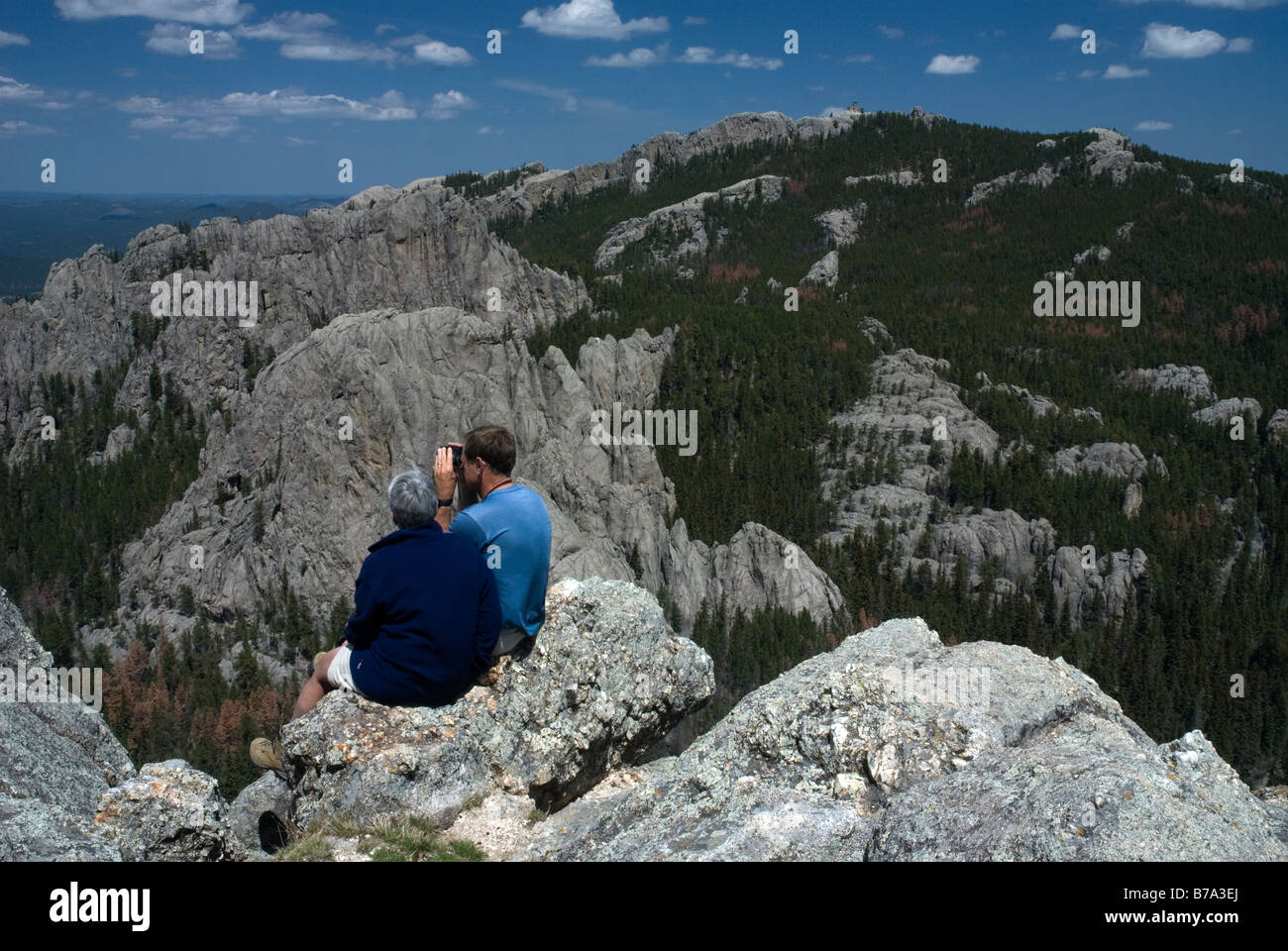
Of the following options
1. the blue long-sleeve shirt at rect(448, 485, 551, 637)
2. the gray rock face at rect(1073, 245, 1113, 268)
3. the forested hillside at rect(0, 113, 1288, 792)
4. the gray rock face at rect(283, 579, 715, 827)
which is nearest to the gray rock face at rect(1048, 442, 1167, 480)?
the forested hillside at rect(0, 113, 1288, 792)

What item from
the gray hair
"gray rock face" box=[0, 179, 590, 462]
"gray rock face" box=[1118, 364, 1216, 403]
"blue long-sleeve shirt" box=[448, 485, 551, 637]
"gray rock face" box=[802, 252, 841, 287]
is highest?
"gray rock face" box=[802, 252, 841, 287]

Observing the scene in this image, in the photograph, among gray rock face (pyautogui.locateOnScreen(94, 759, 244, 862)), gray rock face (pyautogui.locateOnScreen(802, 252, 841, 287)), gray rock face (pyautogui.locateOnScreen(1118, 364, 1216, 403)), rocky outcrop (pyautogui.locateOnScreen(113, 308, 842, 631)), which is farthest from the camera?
gray rock face (pyautogui.locateOnScreen(802, 252, 841, 287))

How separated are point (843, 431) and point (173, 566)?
71673mm

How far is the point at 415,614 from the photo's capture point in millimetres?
9234

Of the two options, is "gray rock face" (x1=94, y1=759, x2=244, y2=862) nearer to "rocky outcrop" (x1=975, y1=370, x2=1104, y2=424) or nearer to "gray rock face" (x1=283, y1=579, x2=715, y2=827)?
"gray rock face" (x1=283, y1=579, x2=715, y2=827)

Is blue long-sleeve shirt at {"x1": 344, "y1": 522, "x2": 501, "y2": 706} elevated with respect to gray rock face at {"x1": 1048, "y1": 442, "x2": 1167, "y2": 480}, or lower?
elevated

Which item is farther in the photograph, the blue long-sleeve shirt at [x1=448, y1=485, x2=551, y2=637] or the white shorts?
the blue long-sleeve shirt at [x1=448, y1=485, x2=551, y2=637]

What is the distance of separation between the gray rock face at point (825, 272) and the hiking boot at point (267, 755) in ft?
611

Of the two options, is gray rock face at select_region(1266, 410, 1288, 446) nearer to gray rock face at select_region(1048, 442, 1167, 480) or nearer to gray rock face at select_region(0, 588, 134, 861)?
gray rock face at select_region(1048, 442, 1167, 480)

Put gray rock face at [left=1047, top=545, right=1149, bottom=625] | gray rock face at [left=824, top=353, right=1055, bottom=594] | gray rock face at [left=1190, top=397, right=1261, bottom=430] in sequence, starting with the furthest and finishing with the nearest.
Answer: gray rock face at [left=1190, top=397, right=1261, bottom=430], gray rock face at [left=824, top=353, right=1055, bottom=594], gray rock face at [left=1047, top=545, right=1149, bottom=625]

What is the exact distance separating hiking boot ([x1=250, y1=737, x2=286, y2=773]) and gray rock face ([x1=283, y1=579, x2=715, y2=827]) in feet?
1.70

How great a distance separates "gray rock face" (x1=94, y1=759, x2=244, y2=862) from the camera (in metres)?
8.42

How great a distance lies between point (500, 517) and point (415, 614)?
4.72 ft

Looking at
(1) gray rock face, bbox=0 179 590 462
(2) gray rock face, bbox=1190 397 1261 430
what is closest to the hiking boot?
(1) gray rock face, bbox=0 179 590 462
